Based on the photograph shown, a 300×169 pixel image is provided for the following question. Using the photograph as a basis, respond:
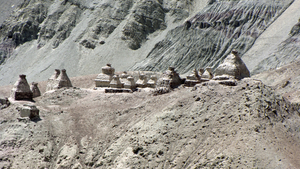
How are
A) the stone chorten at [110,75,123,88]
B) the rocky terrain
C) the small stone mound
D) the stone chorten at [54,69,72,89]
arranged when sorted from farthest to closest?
the stone chorten at [54,69,72,89], the stone chorten at [110,75,123,88], the small stone mound, the rocky terrain

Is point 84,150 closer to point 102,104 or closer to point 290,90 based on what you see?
point 102,104

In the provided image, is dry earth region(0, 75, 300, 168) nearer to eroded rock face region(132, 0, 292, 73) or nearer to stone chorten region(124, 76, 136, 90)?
stone chorten region(124, 76, 136, 90)

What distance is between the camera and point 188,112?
11812 mm

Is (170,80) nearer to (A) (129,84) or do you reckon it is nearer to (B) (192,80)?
(B) (192,80)

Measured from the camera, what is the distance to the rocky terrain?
9.81m

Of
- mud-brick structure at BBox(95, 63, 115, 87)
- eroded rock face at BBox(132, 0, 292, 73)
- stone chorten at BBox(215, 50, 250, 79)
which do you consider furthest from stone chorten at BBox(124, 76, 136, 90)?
eroded rock face at BBox(132, 0, 292, 73)

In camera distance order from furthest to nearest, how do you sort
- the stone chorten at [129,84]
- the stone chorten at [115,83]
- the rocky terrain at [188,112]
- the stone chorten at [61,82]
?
the stone chorten at [61,82]
the stone chorten at [129,84]
the stone chorten at [115,83]
the rocky terrain at [188,112]

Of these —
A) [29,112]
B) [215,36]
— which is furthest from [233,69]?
[215,36]

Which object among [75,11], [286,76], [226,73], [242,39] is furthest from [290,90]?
[75,11]

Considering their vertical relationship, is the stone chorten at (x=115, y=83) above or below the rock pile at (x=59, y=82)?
below

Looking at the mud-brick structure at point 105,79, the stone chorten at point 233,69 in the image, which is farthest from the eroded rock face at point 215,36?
the stone chorten at point 233,69

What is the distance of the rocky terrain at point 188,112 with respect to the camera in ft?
32.2

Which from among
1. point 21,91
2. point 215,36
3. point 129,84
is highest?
point 21,91

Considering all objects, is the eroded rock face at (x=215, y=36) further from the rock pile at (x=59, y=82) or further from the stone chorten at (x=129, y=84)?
the rock pile at (x=59, y=82)
